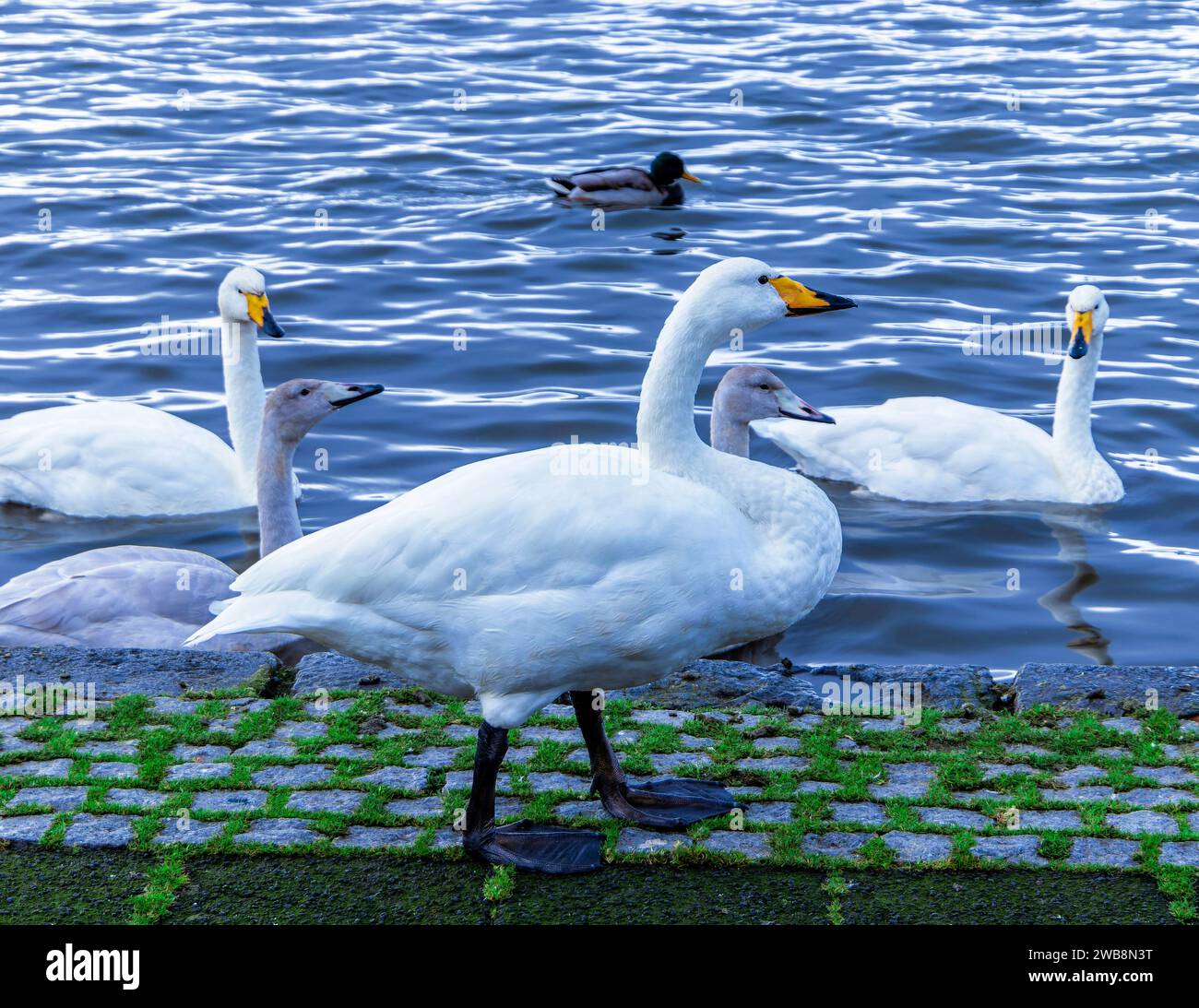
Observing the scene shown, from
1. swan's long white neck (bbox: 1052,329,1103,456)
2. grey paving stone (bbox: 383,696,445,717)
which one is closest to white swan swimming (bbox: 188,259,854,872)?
grey paving stone (bbox: 383,696,445,717)

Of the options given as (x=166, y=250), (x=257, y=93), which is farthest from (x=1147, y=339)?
(x=257, y=93)

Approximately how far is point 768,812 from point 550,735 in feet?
3.46

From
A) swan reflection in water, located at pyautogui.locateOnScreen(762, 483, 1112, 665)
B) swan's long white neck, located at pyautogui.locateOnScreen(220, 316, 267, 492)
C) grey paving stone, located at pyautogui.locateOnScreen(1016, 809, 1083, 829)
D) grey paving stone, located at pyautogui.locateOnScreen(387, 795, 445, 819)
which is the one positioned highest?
swan's long white neck, located at pyautogui.locateOnScreen(220, 316, 267, 492)

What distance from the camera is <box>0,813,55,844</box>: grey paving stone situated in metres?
4.99

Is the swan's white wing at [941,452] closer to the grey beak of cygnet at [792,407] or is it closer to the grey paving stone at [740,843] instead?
the grey beak of cygnet at [792,407]

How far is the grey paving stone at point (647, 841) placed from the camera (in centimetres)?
504

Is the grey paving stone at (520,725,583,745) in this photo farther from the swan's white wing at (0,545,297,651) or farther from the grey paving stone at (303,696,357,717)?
the swan's white wing at (0,545,297,651)

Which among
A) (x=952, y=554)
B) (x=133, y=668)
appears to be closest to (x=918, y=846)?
(x=133, y=668)

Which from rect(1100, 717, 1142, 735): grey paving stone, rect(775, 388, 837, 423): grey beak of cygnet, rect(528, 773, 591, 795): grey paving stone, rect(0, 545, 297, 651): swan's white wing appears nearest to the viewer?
rect(528, 773, 591, 795): grey paving stone

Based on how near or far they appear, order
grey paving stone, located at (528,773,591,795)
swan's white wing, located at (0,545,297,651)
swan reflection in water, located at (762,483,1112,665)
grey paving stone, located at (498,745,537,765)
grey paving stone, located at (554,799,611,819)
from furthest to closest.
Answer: swan reflection in water, located at (762,483,1112,665) → swan's white wing, located at (0,545,297,651) → grey paving stone, located at (498,745,537,765) → grey paving stone, located at (528,773,591,795) → grey paving stone, located at (554,799,611,819)

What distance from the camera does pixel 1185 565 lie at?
974 centimetres

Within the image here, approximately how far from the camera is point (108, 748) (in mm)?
5785

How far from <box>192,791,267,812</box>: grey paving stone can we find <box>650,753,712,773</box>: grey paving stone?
1.42 meters
